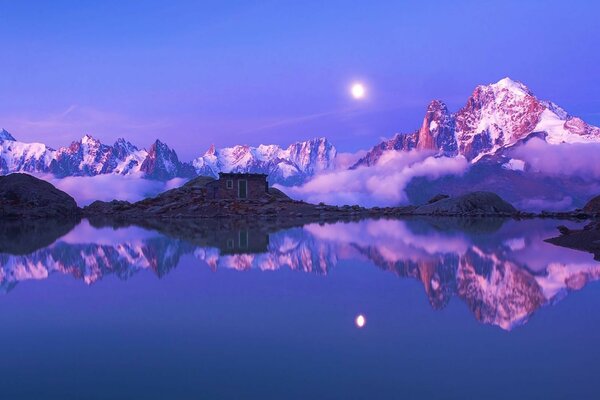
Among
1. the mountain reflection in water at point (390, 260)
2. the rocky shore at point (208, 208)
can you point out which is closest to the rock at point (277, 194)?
the rocky shore at point (208, 208)

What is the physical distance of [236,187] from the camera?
72500 mm

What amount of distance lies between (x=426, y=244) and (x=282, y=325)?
18.0 m

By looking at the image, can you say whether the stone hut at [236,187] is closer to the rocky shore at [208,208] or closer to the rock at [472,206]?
the rocky shore at [208,208]

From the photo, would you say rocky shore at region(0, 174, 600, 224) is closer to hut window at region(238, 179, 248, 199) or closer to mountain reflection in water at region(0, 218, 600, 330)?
hut window at region(238, 179, 248, 199)

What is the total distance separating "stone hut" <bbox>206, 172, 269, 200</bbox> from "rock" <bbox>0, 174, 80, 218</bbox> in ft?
66.2

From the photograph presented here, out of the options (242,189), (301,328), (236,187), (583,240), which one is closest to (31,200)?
(236,187)

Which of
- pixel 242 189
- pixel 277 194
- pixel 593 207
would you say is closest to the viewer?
pixel 593 207

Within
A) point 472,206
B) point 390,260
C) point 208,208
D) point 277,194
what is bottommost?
point 390,260

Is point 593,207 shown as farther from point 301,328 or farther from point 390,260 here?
point 301,328

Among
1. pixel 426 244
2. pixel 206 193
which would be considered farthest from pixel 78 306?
pixel 206 193

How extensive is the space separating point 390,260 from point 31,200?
2551 inches

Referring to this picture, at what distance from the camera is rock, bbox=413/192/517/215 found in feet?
220

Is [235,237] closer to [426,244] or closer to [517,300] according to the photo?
[426,244]

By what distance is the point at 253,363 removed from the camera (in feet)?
28.1
